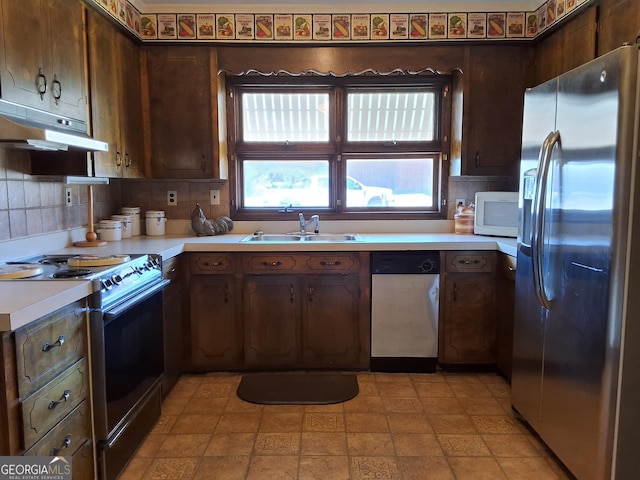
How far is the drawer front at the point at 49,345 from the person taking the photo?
1.37 metres

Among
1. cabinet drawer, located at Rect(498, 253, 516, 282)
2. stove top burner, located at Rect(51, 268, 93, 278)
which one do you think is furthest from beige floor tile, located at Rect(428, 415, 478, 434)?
stove top burner, located at Rect(51, 268, 93, 278)

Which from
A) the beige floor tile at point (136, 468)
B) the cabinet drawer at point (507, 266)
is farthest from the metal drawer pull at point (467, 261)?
the beige floor tile at point (136, 468)

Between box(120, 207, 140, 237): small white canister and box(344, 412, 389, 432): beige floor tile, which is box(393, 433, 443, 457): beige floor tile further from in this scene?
box(120, 207, 140, 237): small white canister

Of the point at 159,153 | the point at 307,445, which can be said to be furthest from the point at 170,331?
the point at 159,153

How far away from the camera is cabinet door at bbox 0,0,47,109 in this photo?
1.86m

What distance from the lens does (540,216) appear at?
6.44ft

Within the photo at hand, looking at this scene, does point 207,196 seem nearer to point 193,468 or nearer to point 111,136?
point 111,136

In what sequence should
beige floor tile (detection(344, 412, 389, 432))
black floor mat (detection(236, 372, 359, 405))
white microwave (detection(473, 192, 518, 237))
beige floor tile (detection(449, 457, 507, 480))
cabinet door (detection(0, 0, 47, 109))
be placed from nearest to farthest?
cabinet door (detection(0, 0, 47, 109))
beige floor tile (detection(449, 457, 507, 480))
beige floor tile (detection(344, 412, 389, 432))
black floor mat (detection(236, 372, 359, 405))
white microwave (detection(473, 192, 518, 237))

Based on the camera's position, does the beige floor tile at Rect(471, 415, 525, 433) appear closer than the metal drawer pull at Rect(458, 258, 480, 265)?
Yes

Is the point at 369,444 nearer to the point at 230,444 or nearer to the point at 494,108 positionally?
the point at 230,444

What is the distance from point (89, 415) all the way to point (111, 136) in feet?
5.55

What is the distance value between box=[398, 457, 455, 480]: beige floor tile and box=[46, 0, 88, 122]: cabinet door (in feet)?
7.76

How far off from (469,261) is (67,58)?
8.55 feet

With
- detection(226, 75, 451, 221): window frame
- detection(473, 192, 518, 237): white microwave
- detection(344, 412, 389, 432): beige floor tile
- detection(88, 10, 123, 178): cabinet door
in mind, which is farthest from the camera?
detection(226, 75, 451, 221): window frame
